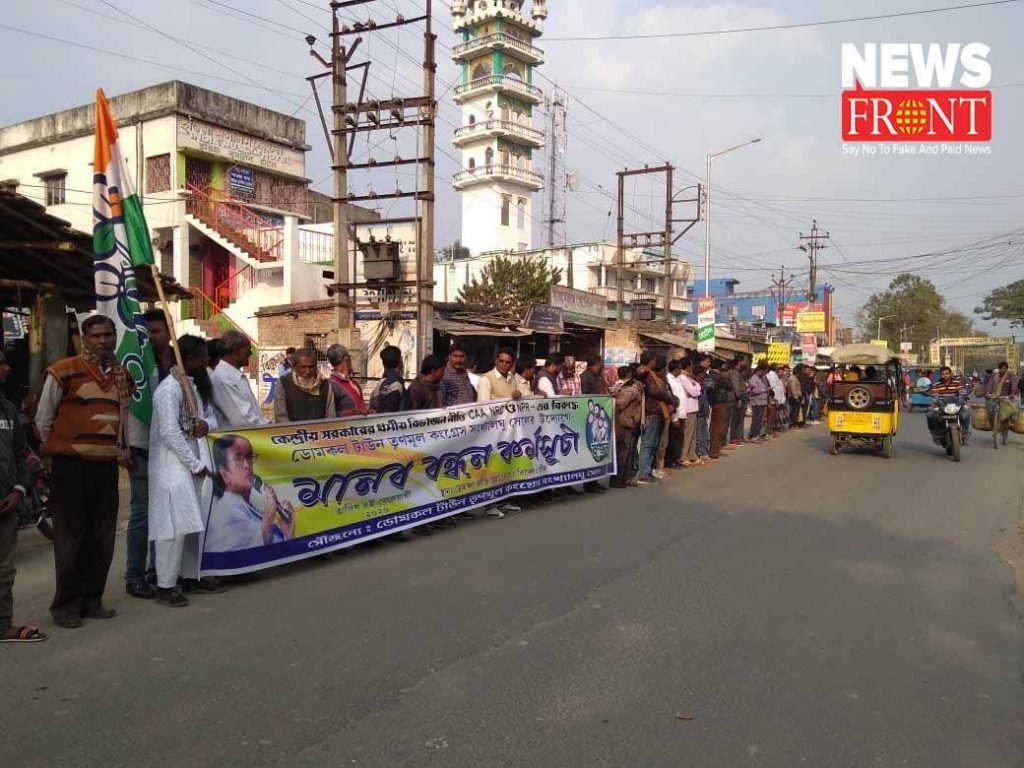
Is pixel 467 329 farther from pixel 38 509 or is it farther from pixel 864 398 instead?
pixel 38 509

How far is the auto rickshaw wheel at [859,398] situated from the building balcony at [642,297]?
32.0 metres

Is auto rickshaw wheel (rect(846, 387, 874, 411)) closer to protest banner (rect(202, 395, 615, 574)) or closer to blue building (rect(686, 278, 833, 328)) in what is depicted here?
protest banner (rect(202, 395, 615, 574))

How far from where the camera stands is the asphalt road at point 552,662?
339 centimetres

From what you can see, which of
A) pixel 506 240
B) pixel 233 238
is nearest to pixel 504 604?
pixel 233 238

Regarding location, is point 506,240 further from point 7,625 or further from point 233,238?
point 7,625

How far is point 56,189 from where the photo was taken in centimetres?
2797

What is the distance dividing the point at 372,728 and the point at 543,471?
584 cm

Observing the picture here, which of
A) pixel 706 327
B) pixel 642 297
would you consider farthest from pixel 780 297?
pixel 706 327

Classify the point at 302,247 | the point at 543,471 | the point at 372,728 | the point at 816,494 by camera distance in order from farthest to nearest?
the point at 302,247 → the point at 816,494 → the point at 543,471 → the point at 372,728

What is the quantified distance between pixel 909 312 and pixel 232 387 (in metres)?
76.0

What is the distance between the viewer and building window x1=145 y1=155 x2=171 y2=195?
25453 millimetres

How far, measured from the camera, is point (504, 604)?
532 cm

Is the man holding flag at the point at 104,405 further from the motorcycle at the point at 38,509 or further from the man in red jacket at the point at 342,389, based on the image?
the man in red jacket at the point at 342,389

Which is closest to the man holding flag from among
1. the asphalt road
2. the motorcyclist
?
the asphalt road
